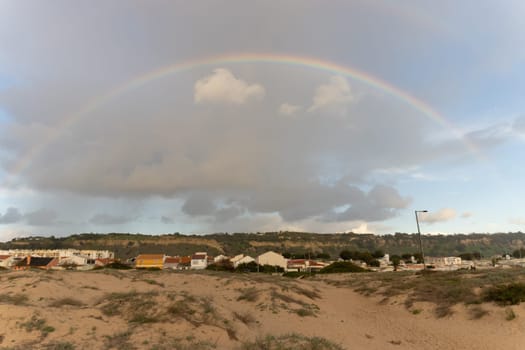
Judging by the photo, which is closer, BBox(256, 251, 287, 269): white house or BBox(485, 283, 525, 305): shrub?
BBox(485, 283, 525, 305): shrub

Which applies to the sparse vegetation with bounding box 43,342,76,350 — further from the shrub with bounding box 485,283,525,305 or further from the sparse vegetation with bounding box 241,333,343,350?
the shrub with bounding box 485,283,525,305

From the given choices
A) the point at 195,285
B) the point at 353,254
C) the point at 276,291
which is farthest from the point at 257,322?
the point at 353,254

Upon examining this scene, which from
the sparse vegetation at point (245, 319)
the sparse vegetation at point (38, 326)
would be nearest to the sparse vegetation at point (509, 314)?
the sparse vegetation at point (245, 319)

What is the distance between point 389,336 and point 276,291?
12394 millimetres

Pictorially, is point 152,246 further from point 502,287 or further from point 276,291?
point 502,287

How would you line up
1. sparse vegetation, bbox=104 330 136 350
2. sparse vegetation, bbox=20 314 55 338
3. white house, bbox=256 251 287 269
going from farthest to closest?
white house, bbox=256 251 287 269, sparse vegetation, bbox=20 314 55 338, sparse vegetation, bbox=104 330 136 350

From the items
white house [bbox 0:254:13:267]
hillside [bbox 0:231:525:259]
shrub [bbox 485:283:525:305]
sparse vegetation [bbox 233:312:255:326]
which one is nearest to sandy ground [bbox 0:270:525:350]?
sparse vegetation [bbox 233:312:255:326]

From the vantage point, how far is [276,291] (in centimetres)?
2878

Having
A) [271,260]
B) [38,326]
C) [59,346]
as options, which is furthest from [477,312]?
[271,260]

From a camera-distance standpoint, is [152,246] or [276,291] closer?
[276,291]

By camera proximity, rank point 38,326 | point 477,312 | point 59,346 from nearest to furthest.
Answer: point 59,346 → point 38,326 → point 477,312

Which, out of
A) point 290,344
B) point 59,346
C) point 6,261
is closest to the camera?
point 290,344

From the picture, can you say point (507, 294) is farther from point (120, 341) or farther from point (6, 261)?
point (6, 261)

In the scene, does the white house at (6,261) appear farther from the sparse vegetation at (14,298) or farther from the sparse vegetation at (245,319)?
the sparse vegetation at (245,319)
